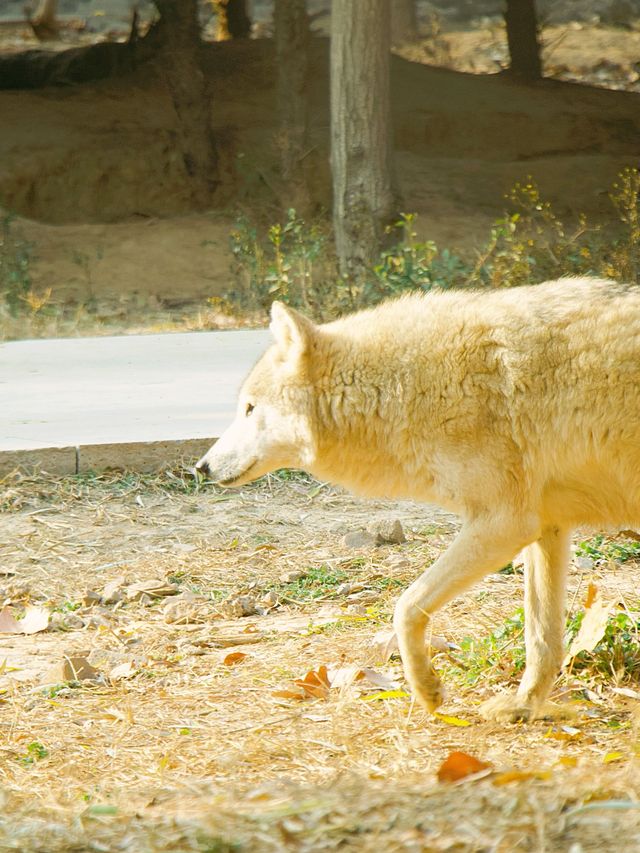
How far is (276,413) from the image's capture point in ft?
14.9

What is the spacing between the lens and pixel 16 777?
3.66 meters

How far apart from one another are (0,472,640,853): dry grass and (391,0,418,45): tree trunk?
21.5m

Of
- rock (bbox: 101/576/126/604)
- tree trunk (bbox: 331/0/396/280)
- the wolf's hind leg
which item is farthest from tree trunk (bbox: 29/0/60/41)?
the wolf's hind leg

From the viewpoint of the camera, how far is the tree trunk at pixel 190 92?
1711 centimetres

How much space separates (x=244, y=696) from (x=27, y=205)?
48.2ft

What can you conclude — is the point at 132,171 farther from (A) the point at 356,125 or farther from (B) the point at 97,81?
(A) the point at 356,125

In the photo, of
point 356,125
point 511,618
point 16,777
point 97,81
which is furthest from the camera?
point 97,81

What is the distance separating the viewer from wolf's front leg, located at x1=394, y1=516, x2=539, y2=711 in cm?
391

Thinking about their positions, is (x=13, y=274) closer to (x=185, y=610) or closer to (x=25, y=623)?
(x=25, y=623)

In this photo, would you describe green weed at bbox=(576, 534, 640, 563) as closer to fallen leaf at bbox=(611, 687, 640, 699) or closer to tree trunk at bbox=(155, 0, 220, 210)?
fallen leaf at bbox=(611, 687, 640, 699)

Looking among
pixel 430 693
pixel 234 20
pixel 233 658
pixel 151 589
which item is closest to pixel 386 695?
pixel 430 693

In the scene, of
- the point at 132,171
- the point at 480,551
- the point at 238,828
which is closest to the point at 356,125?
the point at 132,171

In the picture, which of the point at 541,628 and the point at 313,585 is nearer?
the point at 541,628

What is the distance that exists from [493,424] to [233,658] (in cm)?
→ 145
